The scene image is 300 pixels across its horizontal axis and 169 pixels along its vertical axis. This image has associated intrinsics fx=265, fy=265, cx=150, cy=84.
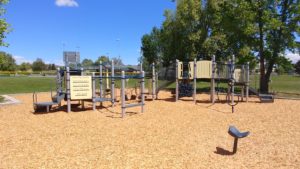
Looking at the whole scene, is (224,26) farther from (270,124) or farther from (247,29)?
(270,124)

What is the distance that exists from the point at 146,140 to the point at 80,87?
5590 mm

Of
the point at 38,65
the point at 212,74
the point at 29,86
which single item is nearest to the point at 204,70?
the point at 212,74

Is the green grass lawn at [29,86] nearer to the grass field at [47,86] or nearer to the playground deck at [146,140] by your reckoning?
the grass field at [47,86]

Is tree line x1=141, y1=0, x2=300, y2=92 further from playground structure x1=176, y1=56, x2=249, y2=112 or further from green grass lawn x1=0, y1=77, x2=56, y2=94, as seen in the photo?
green grass lawn x1=0, y1=77, x2=56, y2=94

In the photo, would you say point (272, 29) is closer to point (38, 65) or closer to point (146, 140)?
point (146, 140)

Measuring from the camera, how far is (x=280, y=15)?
20.2m

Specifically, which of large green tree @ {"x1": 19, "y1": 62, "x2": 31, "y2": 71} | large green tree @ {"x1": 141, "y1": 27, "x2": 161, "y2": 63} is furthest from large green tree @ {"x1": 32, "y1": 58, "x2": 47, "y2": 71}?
large green tree @ {"x1": 141, "y1": 27, "x2": 161, "y2": 63}

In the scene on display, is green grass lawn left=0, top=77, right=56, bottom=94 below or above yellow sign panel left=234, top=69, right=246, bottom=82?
below

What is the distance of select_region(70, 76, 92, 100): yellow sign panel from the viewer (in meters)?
11.4

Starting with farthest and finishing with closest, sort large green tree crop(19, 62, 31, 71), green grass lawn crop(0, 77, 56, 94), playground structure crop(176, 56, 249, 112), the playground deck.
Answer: large green tree crop(19, 62, 31, 71) → green grass lawn crop(0, 77, 56, 94) → playground structure crop(176, 56, 249, 112) → the playground deck

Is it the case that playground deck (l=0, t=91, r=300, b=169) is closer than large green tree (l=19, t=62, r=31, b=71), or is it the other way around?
playground deck (l=0, t=91, r=300, b=169)

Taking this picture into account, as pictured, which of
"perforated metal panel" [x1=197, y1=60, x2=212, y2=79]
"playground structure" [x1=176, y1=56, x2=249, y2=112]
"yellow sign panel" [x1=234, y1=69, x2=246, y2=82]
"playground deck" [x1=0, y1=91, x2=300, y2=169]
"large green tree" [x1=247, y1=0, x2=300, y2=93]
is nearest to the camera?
"playground deck" [x1=0, y1=91, x2=300, y2=169]

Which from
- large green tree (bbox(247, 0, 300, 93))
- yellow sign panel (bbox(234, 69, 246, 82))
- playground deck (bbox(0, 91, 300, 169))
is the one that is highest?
large green tree (bbox(247, 0, 300, 93))

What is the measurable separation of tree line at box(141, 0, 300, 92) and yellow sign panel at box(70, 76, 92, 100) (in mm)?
13538
